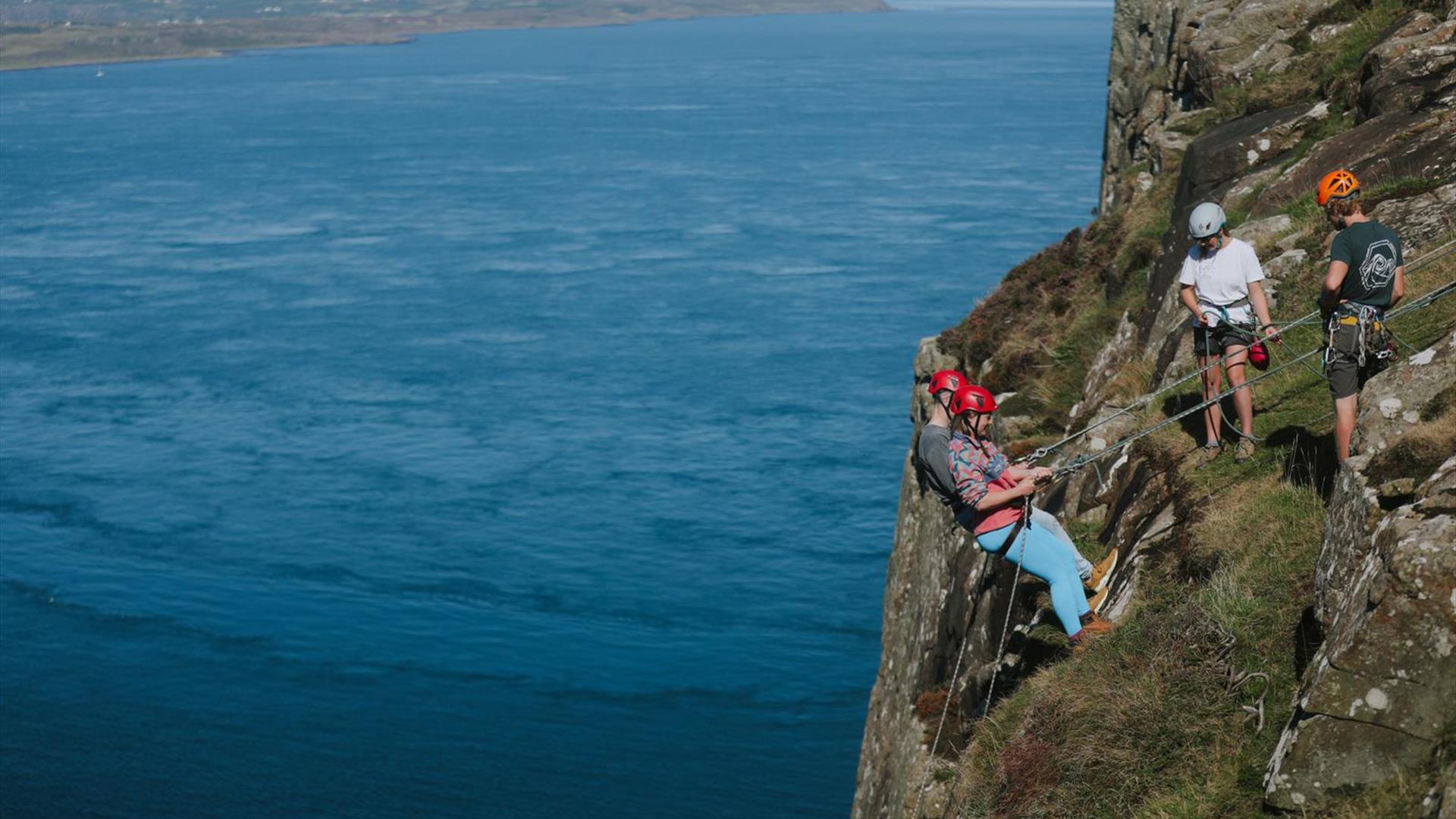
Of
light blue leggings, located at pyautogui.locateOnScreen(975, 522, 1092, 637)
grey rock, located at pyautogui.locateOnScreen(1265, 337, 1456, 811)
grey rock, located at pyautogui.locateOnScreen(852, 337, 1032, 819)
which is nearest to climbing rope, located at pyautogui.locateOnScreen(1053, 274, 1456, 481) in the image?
light blue leggings, located at pyautogui.locateOnScreen(975, 522, 1092, 637)

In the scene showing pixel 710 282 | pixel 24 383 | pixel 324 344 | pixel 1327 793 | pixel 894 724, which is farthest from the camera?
pixel 710 282

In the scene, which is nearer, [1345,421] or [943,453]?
[1345,421]

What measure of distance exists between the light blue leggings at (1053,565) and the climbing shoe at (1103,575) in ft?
3.07

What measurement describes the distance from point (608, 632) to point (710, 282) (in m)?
40.3

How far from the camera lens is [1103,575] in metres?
12.5

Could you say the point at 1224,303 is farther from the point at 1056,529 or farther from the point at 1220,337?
the point at 1056,529

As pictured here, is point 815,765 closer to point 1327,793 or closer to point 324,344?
point 1327,793

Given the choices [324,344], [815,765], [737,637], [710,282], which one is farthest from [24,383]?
[815,765]

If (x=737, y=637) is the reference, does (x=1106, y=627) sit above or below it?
above

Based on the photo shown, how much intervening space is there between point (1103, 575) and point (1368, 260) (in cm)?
345

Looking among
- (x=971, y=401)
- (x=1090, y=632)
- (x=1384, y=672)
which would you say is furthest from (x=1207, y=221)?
(x=1384, y=672)

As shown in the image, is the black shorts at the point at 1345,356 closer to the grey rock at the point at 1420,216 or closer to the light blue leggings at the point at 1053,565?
the light blue leggings at the point at 1053,565

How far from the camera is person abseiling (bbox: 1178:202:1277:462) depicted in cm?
1219

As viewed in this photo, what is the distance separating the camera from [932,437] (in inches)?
446
